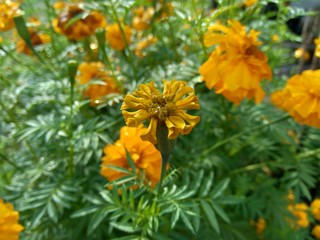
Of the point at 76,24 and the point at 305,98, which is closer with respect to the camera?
the point at 305,98

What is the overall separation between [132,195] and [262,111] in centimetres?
45

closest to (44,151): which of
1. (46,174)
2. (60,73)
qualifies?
(46,174)

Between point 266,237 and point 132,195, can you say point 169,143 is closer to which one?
point 132,195

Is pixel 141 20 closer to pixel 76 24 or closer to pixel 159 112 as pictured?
pixel 76 24

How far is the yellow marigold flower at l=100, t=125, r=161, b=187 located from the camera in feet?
2.44

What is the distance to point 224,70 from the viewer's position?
764 mm

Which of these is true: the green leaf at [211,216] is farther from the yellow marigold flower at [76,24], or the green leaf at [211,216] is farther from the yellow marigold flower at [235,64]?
the yellow marigold flower at [76,24]

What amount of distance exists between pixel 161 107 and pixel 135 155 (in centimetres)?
26

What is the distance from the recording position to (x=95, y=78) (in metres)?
0.99

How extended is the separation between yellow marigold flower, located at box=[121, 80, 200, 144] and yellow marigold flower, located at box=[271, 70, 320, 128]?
1.11ft

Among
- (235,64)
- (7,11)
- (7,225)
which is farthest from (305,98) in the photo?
(7,11)

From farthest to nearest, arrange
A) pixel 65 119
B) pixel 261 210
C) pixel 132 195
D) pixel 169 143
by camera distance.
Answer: pixel 261 210, pixel 65 119, pixel 132 195, pixel 169 143

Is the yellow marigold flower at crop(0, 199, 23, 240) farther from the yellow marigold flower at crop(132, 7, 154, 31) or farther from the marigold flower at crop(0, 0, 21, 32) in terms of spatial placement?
the yellow marigold flower at crop(132, 7, 154, 31)

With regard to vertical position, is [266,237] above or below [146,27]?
below
